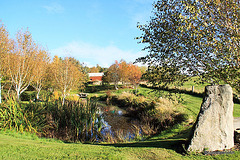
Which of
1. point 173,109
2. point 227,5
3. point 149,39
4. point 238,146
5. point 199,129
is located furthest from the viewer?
point 173,109

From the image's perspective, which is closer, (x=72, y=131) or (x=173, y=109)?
(x=72, y=131)

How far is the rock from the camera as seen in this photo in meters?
4.97

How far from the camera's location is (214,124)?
504 centimetres

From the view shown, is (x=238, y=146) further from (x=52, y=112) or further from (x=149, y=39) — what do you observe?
(x=52, y=112)

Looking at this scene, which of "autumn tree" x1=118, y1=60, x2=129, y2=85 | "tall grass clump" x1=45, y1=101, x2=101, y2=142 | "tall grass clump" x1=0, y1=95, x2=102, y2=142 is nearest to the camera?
"tall grass clump" x1=0, y1=95, x2=102, y2=142

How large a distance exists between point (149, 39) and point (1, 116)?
7.82 metres

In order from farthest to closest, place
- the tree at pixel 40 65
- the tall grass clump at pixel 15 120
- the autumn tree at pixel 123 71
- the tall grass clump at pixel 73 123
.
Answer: the autumn tree at pixel 123 71 < the tree at pixel 40 65 < the tall grass clump at pixel 73 123 < the tall grass clump at pixel 15 120

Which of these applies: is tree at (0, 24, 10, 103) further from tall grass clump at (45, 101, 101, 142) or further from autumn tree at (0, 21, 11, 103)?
tall grass clump at (45, 101, 101, 142)

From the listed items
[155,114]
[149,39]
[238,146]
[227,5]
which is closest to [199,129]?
[238,146]

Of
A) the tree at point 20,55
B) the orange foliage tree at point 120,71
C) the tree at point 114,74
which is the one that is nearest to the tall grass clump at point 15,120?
the tree at point 20,55

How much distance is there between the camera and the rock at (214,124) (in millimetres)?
4969

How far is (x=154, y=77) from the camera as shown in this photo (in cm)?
752

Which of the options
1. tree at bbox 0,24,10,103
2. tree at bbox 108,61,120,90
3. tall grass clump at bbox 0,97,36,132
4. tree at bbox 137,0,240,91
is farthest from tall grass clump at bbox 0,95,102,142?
tree at bbox 108,61,120,90

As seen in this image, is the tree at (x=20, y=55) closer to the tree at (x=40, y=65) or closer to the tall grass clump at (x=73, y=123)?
the tree at (x=40, y=65)
